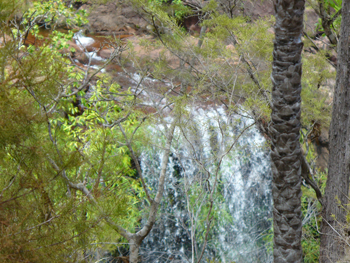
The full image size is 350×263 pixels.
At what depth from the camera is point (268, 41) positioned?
5.10 metres

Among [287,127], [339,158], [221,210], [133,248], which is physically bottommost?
[221,210]

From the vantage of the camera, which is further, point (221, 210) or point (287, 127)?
point (221, 210)

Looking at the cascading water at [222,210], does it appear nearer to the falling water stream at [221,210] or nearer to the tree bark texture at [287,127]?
the falling water stream at [221,210]

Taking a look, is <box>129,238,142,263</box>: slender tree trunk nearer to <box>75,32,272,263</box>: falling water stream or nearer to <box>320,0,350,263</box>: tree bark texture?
<box>75,32,272,263</box>: falling water stream

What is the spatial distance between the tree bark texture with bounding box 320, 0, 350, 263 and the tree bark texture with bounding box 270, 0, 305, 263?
761 millimetres

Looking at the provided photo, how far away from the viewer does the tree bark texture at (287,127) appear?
3350 millimetres

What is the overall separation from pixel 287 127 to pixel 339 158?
1.38 metres

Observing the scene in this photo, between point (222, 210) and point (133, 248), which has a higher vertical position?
point (133, 248)

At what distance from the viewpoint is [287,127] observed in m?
3.57

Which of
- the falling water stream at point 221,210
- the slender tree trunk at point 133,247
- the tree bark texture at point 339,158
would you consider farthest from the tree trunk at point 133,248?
the tree bark texture at point 339,158

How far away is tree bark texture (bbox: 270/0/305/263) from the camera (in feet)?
11.0

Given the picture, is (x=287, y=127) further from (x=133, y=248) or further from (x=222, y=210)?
(x=222, y=210)

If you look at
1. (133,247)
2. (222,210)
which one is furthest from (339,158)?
(133,247)

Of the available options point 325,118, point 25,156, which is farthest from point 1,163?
point 325,118
